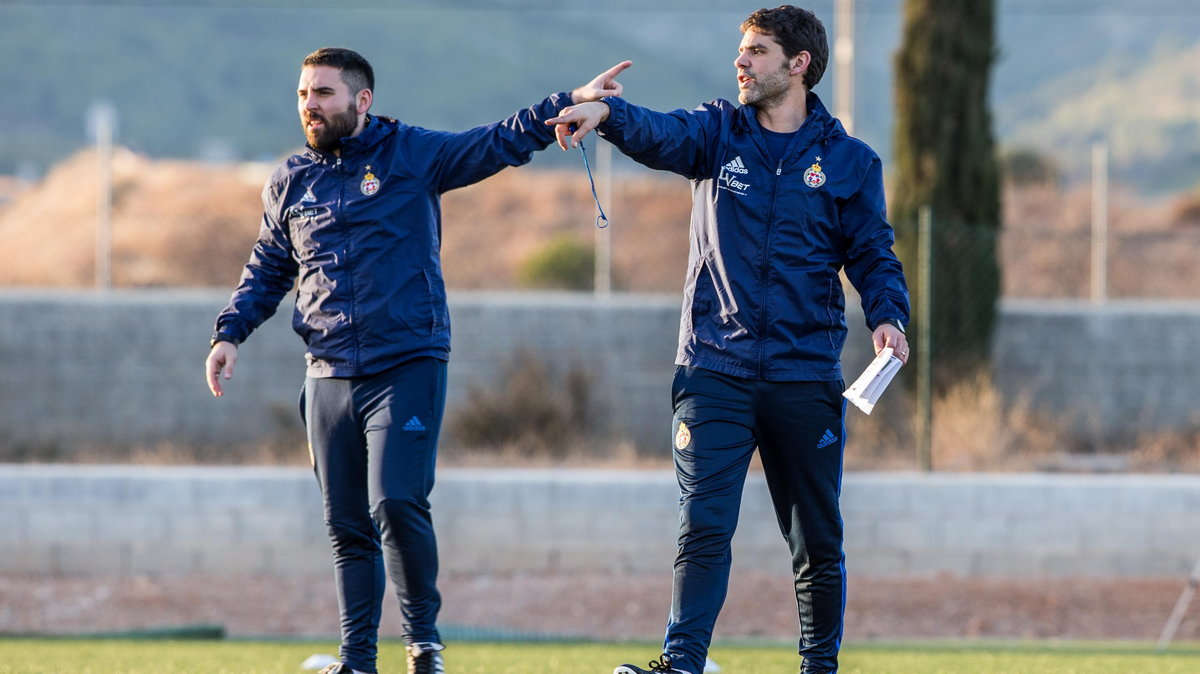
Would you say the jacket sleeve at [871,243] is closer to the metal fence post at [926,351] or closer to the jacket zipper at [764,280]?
the jacket zipper at [764,280]

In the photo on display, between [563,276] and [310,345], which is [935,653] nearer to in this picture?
[310,345]

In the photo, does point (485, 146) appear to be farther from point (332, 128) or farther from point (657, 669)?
point (657, 669)

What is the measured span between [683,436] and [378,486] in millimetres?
958

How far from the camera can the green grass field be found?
600 cm

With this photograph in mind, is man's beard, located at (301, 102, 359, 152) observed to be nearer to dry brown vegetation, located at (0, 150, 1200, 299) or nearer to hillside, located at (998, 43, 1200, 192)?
dry brown vegetation, located at (0, 150, 1200, 299)

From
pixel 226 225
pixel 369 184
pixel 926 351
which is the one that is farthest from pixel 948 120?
pixel 226 225

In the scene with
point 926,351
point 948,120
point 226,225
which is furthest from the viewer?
point 226,225

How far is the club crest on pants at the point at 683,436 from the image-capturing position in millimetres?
4527

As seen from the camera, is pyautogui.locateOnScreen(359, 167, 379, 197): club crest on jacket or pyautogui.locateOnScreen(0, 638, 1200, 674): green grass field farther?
pyautogui.locateOnScreen(0, 638, 1200, 674): green grass field

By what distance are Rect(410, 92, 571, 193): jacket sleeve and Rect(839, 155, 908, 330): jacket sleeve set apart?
0.93 metres

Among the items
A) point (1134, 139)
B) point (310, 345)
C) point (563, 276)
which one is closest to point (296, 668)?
point (310, 345)

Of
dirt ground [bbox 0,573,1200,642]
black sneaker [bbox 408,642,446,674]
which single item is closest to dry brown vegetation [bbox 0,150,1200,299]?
dirt ground [bbox 0,573,1200,642]

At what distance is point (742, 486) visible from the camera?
4457 mm

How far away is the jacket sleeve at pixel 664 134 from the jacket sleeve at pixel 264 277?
117 centimetres
